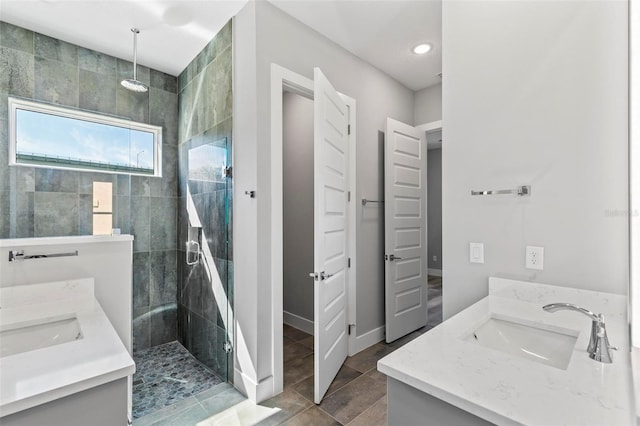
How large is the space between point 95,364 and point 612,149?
7.14ft

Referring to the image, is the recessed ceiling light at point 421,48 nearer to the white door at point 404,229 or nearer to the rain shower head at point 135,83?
the white door at point 404,229

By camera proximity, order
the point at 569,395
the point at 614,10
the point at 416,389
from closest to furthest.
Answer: the point at 569,395 < the point at 416,389 < the point at 614,10

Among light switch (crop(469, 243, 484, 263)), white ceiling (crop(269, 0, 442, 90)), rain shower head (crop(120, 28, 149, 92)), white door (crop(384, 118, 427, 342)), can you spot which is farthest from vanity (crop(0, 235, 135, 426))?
white door (crop(384, 118, 427, 342))

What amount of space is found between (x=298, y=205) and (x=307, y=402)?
6.71 feet

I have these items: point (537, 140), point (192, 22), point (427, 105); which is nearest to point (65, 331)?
point (192, 22)

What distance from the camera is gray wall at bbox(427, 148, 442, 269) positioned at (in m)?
6.77

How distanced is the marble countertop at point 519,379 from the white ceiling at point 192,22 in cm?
223

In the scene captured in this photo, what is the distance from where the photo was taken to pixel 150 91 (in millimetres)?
3131

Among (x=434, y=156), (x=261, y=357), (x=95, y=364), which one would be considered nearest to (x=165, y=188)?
(x=261, y=357)

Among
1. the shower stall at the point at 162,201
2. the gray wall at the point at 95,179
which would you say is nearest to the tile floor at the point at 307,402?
the shower stall at the point at 162,201

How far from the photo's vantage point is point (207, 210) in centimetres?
269

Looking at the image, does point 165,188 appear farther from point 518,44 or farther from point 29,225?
point 518,44

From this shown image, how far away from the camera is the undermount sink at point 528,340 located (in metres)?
1.18

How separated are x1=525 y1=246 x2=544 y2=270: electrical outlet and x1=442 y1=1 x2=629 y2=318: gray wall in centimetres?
2
